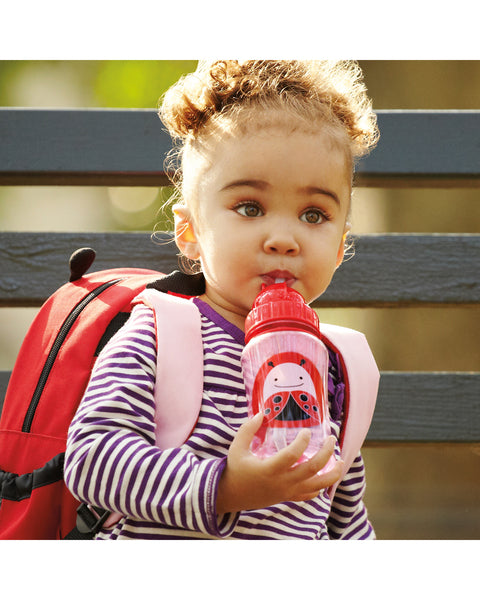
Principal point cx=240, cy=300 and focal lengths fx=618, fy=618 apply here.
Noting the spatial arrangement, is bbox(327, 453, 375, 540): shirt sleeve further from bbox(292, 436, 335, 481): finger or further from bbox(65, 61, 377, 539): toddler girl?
bbox(292, 436, 335, 481): finger

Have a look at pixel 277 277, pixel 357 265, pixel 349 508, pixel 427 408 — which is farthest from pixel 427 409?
pixel 277 277

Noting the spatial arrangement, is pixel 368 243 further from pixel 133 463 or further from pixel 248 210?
pixel 133 463

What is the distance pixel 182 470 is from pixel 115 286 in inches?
18.4

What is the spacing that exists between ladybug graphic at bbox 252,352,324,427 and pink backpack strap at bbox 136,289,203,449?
0.34 feet

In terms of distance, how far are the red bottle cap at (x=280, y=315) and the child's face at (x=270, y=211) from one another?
0.22 feet

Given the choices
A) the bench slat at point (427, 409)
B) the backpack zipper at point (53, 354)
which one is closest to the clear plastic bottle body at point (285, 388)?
the backpack zipper at point (53, 354)

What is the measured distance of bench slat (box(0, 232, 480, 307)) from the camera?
1621mm

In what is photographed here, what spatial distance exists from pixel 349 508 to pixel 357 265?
28.7 inches

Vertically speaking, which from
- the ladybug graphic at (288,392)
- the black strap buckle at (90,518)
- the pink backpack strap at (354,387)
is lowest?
the black strap buckle at (90,518)

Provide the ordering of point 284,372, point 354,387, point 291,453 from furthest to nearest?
point 354,387 → point 284,372 → point 291,453

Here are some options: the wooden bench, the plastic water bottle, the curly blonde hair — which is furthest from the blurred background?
the plastic water bottle

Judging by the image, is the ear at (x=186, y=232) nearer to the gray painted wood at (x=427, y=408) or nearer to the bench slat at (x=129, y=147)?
the bench slat at (x=129, y=147)

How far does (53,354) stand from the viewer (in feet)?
3.43

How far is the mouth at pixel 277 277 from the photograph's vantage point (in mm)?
960
